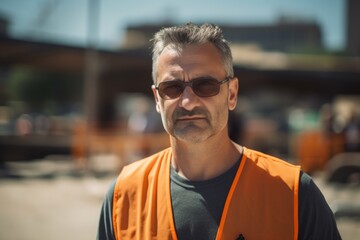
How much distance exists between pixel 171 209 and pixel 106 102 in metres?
24.6

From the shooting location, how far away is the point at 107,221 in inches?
80.9

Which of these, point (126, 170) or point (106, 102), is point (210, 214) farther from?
point (106, 102)

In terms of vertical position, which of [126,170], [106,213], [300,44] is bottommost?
[106,213]

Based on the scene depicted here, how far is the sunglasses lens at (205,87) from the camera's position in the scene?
2.01 meters

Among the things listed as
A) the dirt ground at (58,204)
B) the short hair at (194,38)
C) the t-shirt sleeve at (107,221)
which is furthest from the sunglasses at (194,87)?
the dirt ground at (58,204)

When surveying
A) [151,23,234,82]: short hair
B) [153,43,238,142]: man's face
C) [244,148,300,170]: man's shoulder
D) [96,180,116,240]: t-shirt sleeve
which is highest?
[151,23,234,82]: short hair

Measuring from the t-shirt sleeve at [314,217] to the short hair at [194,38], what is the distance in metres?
0.62

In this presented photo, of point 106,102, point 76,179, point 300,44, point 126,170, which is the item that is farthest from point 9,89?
point 126,170

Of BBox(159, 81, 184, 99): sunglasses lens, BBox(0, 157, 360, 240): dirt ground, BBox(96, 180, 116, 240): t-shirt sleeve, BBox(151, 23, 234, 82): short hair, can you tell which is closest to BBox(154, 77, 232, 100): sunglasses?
BBox(159, 81, 184, 99): sunglasses lens

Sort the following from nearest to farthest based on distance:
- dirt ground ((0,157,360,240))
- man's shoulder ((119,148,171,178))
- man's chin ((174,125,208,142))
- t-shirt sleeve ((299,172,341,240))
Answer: t-shirt sleeve ((299,172,341,240))
man's chin ((174,125,208,142))
man's shoulder ((119,148,171,178))
dirt ground ((0,157,360,240))

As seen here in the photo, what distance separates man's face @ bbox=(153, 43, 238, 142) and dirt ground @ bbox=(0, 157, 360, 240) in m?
4.25

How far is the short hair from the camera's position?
2.00 metres

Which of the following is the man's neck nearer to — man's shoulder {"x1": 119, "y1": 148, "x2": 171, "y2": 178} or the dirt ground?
man's shoulder {"x1": 119, "y1": 148, "x2": 171, "y2": 178}

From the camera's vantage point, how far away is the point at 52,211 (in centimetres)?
863
